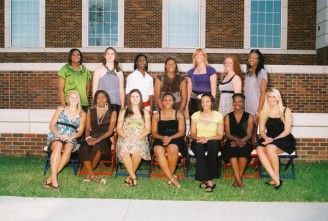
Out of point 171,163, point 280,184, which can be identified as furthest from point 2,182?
point 280,184

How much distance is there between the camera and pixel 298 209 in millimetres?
4859

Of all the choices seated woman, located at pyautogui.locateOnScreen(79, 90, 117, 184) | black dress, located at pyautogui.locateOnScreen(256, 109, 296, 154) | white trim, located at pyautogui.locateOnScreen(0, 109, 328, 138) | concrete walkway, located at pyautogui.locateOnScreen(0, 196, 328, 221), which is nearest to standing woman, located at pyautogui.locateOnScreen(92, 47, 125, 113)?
seated woman, located at pyautogui.locateOnScreen(79, 90, 117, 184)

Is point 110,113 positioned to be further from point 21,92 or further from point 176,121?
point 21,92

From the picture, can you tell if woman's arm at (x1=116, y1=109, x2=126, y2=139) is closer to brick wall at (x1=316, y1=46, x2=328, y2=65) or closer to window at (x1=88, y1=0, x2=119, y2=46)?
window at (x1=88, y1=0, x2=119, y2=46)

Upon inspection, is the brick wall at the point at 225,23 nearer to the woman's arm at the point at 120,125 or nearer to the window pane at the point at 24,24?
the window pane at the point at 24,24

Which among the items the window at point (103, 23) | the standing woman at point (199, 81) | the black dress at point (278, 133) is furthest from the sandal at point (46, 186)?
the window at point (103, 23)

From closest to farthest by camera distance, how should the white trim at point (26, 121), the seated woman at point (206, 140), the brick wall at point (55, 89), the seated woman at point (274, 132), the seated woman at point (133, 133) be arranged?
1. the seated woman at point (206, 140)
2. the seated woman at point (274, 132)
3. the seated woman at point (133, 133)
4. the white trim at point (26, 121)
5. the brick wall at point (55, 89)

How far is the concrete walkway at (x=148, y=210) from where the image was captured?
177 inches

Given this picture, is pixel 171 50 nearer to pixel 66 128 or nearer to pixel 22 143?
pixel 22 143

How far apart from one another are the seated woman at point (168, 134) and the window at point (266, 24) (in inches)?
331

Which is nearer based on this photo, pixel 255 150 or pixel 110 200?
pixel 110 200

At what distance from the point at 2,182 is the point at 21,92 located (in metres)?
4.72

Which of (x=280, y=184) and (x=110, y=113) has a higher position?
(x=110, y=113)

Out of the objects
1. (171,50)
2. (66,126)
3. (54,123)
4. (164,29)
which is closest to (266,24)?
(171,50)
